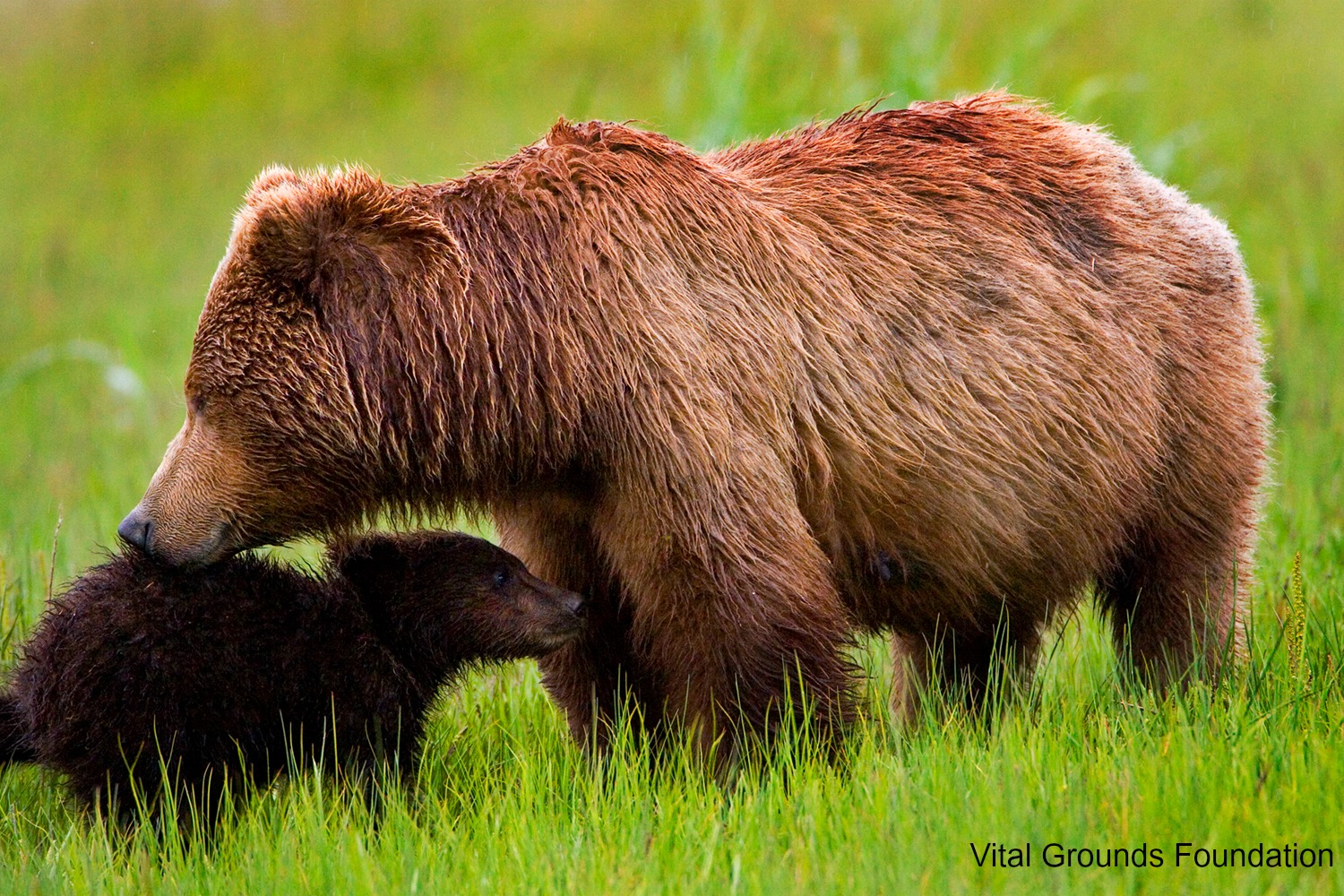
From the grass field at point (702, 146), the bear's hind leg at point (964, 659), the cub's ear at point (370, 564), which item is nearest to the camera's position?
the grass field at point (702, 146)

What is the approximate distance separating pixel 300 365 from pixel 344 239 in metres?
0.40

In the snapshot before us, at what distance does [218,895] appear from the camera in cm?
410

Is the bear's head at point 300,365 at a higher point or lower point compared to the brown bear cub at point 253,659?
higher

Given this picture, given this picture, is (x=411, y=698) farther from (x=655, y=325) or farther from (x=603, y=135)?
(x=603, y=135)

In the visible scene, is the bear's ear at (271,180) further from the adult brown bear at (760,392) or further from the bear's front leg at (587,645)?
the bear's front leg at (587,645)

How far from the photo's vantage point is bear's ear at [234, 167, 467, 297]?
4512 millimetres

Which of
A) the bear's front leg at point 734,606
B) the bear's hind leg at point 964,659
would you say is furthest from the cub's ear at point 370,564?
the bear's hind leg at point 964,659

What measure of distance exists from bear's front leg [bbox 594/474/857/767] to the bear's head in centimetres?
→ 77

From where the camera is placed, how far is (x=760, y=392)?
15.4 feet

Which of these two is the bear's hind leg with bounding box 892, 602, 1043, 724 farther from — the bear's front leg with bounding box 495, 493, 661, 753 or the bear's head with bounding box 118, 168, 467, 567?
the bear's head with bounding box 118, 168, 467, 567

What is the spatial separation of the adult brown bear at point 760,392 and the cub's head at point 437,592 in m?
0.20

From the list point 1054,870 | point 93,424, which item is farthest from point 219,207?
point 1054,870

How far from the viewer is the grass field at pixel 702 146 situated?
3996mm

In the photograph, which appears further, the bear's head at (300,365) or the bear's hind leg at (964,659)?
the bear's hind leg at (964,659)
